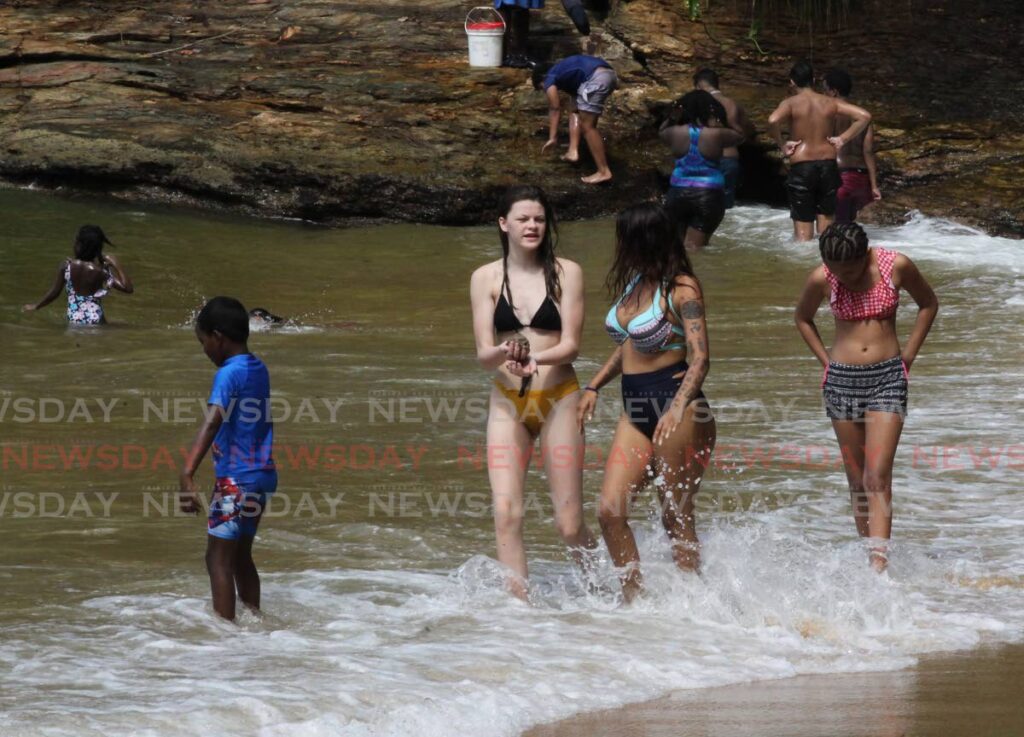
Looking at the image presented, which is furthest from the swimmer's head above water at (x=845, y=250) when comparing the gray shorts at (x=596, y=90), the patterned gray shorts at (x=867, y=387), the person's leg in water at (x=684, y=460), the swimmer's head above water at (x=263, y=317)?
the gray shorts at (x=596, y=90)

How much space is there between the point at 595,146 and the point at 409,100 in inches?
92.2

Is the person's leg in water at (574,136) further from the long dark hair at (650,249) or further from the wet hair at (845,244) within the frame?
the long dark hair at (650,249)

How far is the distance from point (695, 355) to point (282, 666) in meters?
1.94

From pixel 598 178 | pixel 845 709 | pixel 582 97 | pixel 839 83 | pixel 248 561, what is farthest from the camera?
pixel 598 178

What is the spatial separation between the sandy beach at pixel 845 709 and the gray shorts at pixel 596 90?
12693 mm

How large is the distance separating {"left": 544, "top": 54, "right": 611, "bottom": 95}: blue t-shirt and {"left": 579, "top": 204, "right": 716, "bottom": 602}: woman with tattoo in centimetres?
1165

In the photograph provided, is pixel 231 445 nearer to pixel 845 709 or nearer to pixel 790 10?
pixel 845 709

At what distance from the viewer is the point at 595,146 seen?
17969 mm

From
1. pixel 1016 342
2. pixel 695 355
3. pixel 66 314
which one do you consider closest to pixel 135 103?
pixel 66 314

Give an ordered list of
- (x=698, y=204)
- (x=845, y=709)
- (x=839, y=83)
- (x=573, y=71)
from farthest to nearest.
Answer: (x=573, y=71), (x=839, y=83), (x=698, y=204), (x=845, y=709)

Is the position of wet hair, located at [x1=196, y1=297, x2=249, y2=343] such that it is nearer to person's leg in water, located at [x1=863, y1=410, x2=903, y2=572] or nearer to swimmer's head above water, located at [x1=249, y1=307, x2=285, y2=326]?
person's leg in water, located at [x1=863, y1=410, x2=903, y2=572]

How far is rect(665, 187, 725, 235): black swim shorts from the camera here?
1547 centimetres

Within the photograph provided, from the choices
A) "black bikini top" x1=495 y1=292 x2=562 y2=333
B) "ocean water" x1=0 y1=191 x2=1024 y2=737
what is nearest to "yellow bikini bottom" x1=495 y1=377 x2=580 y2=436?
"black bikini top" x1=495 y1=292 x2=562 y2=333

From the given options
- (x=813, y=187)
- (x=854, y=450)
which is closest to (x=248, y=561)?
(x=854, y=450)
